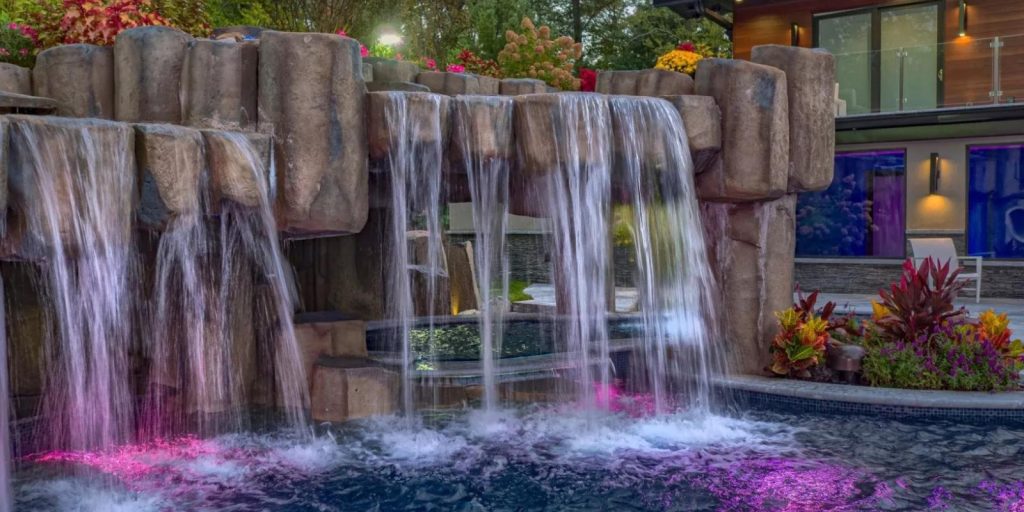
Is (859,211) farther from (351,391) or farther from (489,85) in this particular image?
(351,391)

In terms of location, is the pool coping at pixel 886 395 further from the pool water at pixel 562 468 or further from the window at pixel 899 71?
the window at pixel 899 71

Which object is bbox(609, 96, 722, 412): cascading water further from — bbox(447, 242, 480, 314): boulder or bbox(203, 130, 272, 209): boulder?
bbox(447, 242, 480, 314): boulder

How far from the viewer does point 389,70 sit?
8883 millimetres

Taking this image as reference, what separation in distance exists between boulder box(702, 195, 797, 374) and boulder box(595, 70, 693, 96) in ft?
3.92

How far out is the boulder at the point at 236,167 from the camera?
5406 millimetres

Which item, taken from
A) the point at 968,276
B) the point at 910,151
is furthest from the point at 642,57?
the point at 968,276

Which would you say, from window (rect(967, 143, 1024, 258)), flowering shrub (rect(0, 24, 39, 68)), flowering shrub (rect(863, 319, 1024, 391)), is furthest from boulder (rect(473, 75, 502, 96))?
window (rect(967, 143, 1024, 258))

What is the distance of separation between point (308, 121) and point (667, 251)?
142 inches

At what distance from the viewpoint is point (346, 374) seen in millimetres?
6930

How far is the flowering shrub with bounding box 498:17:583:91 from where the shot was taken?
14.9m

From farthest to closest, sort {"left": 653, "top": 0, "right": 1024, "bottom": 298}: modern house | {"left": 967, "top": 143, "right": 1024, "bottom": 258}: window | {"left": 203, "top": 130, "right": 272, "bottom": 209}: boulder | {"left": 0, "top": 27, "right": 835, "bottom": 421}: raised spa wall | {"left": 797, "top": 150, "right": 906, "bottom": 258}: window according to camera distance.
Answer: {"left": 797, "top": 150, "right": 906, "bottom": 258}: window < {"left": 967, "top": 143, "right": 1024, "bottom": 258}: window < {"left": 653, "top": 0, "right": 1024, "bottom": 298}: modern house < {"left": 0, "top": 27, "right": 835, "bottom": 421}: raised spa wall < {"left": 203, "top": 130, "right": 272, "bottom": 209}: boulder

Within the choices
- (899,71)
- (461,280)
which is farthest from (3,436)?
(899,71)

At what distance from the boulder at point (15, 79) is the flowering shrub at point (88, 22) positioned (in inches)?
38.9

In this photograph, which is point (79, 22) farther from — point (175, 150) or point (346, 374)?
point (346, 374)
